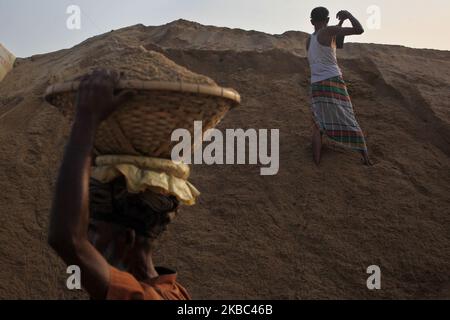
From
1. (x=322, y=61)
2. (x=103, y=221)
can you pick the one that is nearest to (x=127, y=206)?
(x=103, y=221)

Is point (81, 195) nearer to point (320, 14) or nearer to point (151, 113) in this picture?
point (151, 113)

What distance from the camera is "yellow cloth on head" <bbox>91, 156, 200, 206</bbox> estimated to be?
1646 mm

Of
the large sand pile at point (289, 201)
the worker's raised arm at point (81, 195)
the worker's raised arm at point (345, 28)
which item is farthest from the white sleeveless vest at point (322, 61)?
the worker's raised arm at point (81, 195)

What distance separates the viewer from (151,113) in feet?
A: 5.46

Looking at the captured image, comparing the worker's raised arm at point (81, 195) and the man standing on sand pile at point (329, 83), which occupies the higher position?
the man standing on sand pile at point (329, 83)

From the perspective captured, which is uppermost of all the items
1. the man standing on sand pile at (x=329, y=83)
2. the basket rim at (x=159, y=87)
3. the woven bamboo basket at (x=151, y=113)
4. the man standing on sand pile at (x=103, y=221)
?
the man standing on sand pile at (x=329, y=83)

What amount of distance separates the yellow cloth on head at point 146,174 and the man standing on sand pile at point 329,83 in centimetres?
404

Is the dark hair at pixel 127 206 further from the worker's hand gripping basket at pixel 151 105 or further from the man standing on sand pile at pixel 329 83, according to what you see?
the man standing on sand pile at pixel 329 83

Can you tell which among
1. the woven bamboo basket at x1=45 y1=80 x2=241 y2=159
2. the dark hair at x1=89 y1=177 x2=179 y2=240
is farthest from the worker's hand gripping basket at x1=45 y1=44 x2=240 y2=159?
the dark hair at x1=89 y1=177 x2=179 y2=240

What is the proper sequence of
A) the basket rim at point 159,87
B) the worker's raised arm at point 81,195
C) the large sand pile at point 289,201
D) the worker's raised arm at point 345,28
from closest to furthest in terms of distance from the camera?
1. the worker's raised arm at point 81,195
2. the basket rim at point 159,87
3. the large sand pile at point 289,201
4. the worker's raised arm at point 345,28

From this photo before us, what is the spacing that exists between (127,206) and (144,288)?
0.22 metres

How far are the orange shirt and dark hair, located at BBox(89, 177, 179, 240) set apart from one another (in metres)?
0.13

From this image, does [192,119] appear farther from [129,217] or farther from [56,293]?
[56,293]

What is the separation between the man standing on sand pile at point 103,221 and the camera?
55.9 inches
